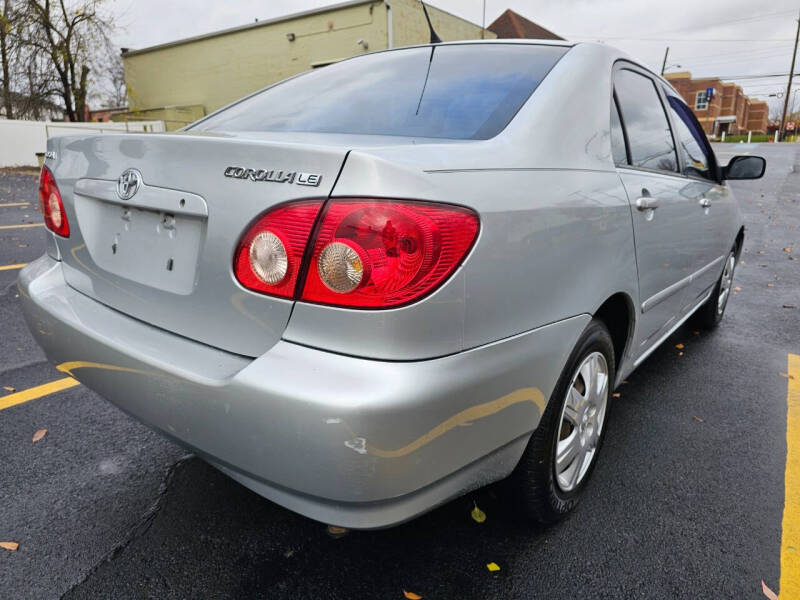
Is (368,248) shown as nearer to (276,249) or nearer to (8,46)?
(276,249)

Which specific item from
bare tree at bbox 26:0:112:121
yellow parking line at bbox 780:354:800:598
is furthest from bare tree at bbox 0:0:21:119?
yellow parking line at bbox 780:354:800:598

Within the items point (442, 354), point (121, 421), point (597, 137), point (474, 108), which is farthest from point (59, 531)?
point (597, 137)

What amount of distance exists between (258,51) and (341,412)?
27.6 m

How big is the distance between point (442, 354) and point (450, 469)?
294 millimetres

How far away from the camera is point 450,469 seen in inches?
54.1

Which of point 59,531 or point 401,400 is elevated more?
point 401,400

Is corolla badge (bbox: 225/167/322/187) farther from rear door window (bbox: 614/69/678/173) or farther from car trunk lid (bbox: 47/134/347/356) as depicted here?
rear door window (bbox: 614/69/678/173)

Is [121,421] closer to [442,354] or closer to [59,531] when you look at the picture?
[59,531]

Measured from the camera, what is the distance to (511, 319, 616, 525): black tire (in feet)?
5.64

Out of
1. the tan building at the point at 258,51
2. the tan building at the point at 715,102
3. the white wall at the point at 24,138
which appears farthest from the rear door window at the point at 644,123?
the tan building at the point at 715,102

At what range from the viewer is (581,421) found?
199 cm

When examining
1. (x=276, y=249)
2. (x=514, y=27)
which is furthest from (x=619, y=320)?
(x=514, y=27)

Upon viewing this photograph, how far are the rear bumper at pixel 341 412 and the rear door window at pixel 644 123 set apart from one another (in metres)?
1.07

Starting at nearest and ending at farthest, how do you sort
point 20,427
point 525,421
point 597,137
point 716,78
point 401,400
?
1. point 401,400
2. point 525,421
3. point 597,137
4. point 20,427
5. point 716,78
